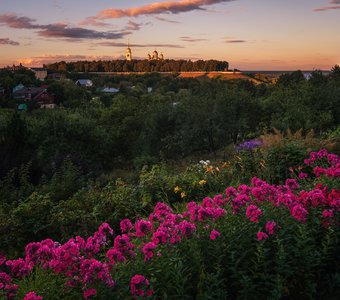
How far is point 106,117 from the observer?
40.4 metres

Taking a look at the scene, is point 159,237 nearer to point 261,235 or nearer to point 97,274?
point 97,274

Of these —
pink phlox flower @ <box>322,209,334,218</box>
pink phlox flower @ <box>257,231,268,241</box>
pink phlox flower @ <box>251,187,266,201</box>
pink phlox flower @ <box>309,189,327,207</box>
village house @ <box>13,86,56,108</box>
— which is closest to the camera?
pink phlox flower @ <box>257,231,268,241</box>

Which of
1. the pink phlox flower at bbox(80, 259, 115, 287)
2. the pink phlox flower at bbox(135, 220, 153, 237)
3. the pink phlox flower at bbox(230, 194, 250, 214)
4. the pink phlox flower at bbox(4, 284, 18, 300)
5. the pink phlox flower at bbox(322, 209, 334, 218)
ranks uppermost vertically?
the pink phlox flower at bbox(230, 194, 250, 214)

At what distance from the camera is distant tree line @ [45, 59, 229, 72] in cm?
13312

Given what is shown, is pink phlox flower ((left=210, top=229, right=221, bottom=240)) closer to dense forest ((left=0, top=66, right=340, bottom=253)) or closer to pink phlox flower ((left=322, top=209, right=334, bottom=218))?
pink phlox flower ((left=322, top=209, right=334, bottom=218))

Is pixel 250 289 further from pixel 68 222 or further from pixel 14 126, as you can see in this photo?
pixel 14 126

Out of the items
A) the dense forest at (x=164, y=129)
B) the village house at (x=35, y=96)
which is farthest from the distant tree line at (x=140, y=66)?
the dense forest at (x=164, y=129)

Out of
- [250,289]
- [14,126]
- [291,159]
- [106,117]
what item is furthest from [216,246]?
[106,117]

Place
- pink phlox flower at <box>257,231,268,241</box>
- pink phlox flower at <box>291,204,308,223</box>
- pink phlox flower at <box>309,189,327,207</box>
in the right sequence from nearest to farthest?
pink phlox flower at <box>257,231,268,241</box>
pink phlox flower at <box>291,204,308,223</box>
pink phlox flower at <box>309,189,327,207</box>

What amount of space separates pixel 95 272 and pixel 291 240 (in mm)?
2005

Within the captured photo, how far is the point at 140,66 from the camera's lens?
466ft

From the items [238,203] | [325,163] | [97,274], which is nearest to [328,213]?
[238,203]

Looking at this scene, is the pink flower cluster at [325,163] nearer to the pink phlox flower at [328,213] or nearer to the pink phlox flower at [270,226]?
the pink phlox flower at [328,213]

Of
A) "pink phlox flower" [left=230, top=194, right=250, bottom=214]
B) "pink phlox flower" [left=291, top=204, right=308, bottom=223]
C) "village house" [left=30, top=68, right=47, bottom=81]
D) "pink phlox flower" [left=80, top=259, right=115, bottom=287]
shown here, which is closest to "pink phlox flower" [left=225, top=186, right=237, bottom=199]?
"pink phlox flower" [left=230, top=194, right=250, bottom=214]
